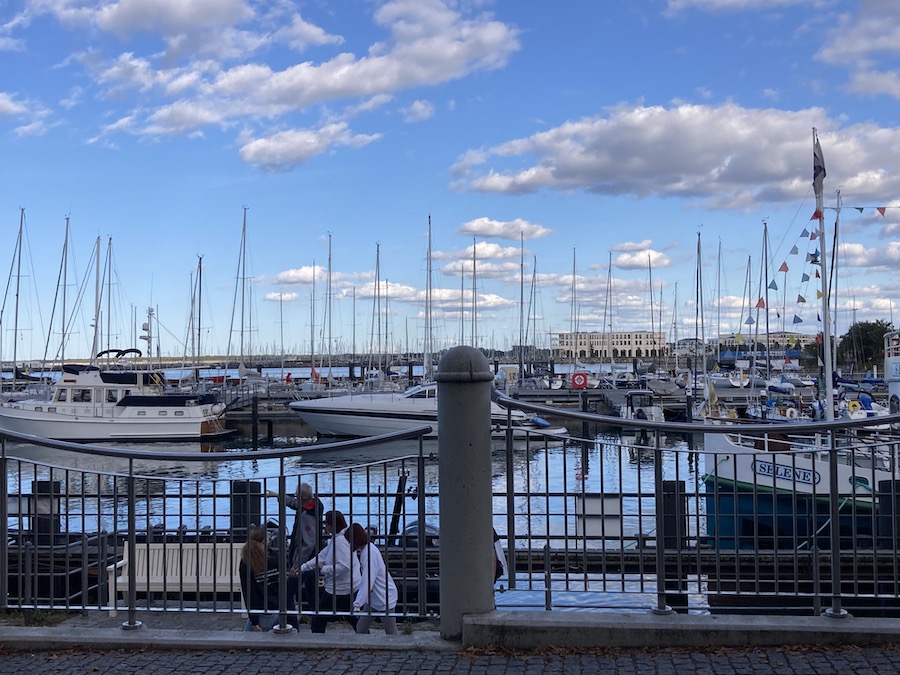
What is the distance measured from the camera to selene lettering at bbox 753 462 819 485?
248 inches

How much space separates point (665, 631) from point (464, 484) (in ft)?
5.37

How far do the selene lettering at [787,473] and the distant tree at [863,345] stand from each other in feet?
295

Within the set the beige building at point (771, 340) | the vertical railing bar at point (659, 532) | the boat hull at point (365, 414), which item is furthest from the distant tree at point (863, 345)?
the vertical railing bar at point (659, 532)

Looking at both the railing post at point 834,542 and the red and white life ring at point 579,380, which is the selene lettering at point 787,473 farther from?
the red and white life ring at point 579,380

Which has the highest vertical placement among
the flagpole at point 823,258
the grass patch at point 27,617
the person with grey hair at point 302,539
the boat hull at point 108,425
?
the flagpole at point 823,258

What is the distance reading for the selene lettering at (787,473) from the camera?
6.29 m

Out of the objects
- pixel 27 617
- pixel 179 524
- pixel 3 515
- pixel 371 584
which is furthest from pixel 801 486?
pixel 27 617

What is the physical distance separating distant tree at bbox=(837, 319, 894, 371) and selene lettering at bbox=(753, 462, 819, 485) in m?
90.1

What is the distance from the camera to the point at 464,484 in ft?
19.4

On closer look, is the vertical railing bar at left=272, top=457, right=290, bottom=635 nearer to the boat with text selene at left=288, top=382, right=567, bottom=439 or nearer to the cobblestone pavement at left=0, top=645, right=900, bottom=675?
the cobblestone pavement at left=0, top=645, right=900, bottom=675

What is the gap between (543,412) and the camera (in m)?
6.09

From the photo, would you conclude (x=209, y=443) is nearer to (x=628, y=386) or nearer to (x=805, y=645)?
(x=628, y=386)

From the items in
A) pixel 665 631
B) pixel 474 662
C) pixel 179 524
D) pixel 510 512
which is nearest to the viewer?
pixel 474 662

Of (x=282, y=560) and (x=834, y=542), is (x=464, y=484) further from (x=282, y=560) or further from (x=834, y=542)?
(x=834, y=542)
